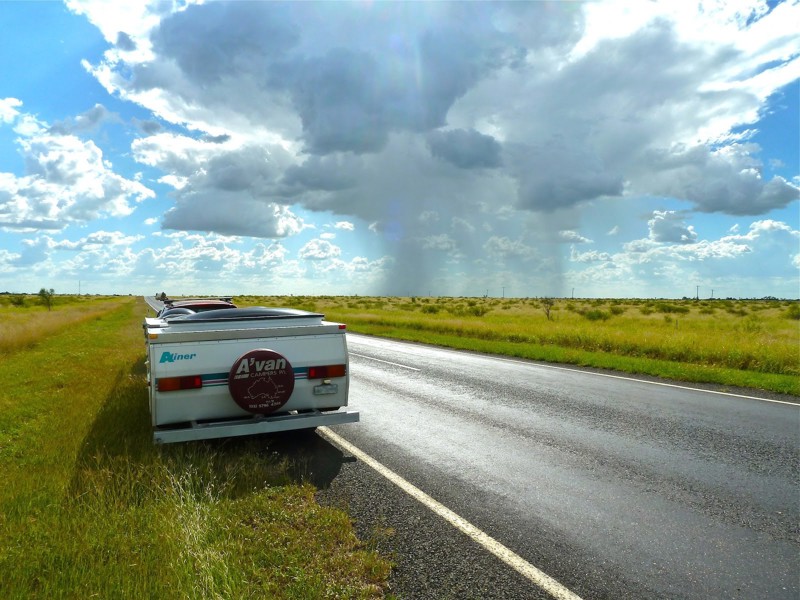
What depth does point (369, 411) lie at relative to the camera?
8422 mm

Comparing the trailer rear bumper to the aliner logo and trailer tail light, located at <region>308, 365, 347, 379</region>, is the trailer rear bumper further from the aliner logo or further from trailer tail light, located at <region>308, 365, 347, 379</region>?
the aliner logo

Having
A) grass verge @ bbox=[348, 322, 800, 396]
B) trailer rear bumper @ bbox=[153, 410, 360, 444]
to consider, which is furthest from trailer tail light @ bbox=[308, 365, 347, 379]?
grass verge @ bbox=[348, 322, 800, 396]

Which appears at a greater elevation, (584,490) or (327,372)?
(327,372)

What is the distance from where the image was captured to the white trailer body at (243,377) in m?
5.56

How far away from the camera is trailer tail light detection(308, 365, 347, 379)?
20.7 ft

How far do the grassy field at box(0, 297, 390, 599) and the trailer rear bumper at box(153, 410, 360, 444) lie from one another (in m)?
0.21

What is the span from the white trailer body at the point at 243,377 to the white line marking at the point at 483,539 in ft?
3.19

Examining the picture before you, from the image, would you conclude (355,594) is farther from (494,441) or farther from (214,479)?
(494,441)

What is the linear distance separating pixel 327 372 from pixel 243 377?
1.05 meters

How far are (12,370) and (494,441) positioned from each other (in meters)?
12.7

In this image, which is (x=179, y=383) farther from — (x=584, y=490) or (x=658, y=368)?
(x=658, y=368)

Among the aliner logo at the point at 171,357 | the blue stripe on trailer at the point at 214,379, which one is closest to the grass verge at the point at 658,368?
the blue stripe on trailer at the point at 214,379

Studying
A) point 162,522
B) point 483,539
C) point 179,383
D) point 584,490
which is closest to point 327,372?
point 179,383

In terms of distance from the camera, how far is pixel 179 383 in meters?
5.56
